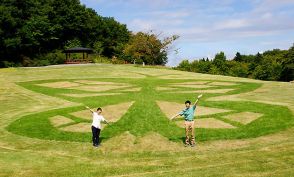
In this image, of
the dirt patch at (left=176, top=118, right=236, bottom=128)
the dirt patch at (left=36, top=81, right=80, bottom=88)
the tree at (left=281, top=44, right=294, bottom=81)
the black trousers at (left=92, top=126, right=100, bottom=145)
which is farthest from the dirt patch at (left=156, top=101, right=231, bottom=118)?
the tree at (left=281, top=44, right=294, bottom=81)

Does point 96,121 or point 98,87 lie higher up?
point 98,87

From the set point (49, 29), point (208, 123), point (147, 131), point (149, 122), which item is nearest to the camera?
point (147, 131)

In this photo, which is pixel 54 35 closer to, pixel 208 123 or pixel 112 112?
pixel 112 112

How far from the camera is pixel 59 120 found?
30.7 m

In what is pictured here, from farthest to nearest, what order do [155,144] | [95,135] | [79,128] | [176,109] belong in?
[176,109], [79,128], [155,144], [95,135]

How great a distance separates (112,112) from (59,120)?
4.01 m

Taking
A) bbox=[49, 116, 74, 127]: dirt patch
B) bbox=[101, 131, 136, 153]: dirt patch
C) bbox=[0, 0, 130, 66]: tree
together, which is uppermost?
bbox=[0, 0, 130, 66]: tree

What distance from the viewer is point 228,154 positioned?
22328 mm

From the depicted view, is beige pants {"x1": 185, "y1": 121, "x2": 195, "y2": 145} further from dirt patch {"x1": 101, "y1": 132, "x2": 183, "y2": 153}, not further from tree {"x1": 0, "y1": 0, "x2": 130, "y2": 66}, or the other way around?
tree {"x1": 0, "y1": 0, "x2": 130, "y2": 66}

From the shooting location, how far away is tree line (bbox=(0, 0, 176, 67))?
Result: 8625 cm

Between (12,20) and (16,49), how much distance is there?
28.4 feet

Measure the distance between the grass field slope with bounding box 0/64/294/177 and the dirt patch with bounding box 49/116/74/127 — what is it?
0.08 m

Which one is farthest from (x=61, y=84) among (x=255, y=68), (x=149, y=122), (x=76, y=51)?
(x=255, y=68)

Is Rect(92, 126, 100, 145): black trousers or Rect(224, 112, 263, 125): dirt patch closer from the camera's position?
Rect(92, 126, 100, 145): black trousers
